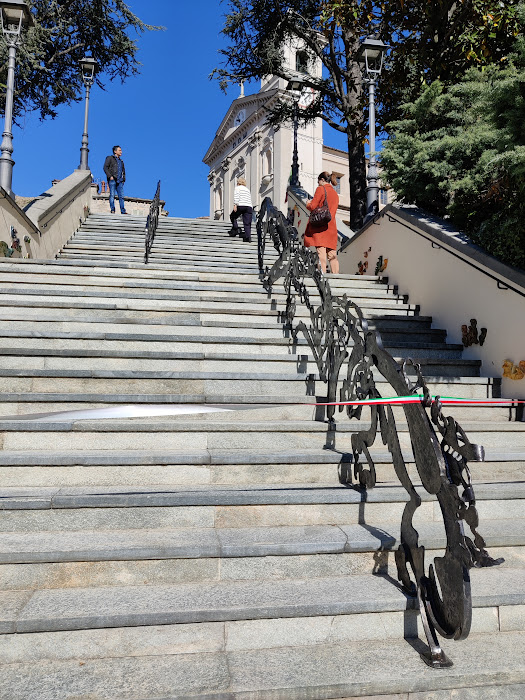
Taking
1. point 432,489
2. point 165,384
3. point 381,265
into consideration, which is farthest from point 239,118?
point 432,489

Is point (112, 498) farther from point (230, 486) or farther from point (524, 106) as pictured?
point (524, 106)

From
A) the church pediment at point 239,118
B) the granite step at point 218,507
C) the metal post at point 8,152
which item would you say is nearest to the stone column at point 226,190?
the church pediment at point 239,118

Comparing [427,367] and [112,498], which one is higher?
[427,367]

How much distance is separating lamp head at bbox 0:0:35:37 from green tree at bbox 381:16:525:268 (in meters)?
6.22

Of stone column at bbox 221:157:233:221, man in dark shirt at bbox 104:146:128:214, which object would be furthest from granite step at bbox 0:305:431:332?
stone column at bbox 221:157:233:221

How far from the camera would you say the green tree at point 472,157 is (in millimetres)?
4742

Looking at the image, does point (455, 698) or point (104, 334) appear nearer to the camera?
point (455, 698)

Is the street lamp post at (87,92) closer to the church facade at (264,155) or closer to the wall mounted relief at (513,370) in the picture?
the wall mounted relief at (513,370)

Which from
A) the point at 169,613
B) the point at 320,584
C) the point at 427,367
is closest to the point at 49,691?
the point at 169,613

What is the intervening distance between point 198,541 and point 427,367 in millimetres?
3699

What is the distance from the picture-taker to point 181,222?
1374cm

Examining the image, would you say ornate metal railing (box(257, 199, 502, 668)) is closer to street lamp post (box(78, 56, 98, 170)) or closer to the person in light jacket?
the person in light jacket

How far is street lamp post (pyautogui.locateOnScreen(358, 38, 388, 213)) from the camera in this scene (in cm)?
965

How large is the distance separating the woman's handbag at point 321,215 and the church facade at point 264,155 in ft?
83.7
